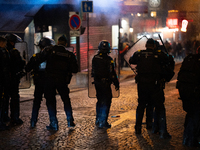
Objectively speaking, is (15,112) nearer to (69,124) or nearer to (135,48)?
(69,124)

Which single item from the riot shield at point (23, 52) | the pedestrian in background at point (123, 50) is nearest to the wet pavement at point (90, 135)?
the riot shield at point (23, 52)

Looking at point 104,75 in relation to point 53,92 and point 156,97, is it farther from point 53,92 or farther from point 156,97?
point 156,97

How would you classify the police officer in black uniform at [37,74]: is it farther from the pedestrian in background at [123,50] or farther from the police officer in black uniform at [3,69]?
the pedestrian in background at [123,50]

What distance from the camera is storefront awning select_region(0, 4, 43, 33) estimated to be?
42.3 feet

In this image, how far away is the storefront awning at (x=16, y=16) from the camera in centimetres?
1291

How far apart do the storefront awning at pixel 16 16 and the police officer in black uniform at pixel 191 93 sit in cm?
905

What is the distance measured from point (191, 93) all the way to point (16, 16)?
1027cm

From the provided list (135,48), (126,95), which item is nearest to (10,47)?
(135,48)

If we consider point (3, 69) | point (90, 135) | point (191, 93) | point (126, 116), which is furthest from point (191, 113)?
point (3, 69)

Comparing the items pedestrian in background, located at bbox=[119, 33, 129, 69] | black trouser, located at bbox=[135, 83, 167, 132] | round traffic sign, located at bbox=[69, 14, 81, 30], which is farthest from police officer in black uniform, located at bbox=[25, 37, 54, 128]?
pedestrian in background, located at bbox=[119, 33, 129, 69]

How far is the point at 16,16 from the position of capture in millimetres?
13609

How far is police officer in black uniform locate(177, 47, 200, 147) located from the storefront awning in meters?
9.05

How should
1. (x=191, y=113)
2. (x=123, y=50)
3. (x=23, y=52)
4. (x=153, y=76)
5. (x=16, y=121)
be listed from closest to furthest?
(x=191, y=113) < (x=153, y=76) < (x=16, y=121) < (x=23, y=52) < (x=123, y=50)

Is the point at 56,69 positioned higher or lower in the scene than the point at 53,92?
higher
